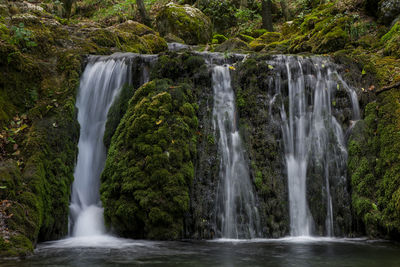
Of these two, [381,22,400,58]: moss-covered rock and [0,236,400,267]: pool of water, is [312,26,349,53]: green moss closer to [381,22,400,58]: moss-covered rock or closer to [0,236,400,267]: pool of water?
[381,22,400,58]: moss-covered rock

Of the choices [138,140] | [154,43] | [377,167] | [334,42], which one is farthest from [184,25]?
[377,167]

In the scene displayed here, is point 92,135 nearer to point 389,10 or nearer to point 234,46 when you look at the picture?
point 234,46

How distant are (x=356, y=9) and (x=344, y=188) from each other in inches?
309

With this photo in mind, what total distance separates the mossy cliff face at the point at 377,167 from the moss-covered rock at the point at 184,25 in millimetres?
10141

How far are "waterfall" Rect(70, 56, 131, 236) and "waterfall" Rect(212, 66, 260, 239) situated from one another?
238 centimetres

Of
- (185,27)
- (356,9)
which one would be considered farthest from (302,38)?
(185,27)

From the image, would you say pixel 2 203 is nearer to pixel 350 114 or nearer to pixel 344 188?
pixel 344 188

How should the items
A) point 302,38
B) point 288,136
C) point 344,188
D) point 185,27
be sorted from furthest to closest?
1. point 185,27
2. point 302,38
3. point 288,136
4. point 344,188


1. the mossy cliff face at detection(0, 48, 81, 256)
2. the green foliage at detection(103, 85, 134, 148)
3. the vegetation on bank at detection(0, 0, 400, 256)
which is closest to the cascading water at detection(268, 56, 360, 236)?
the vegetation on bank at detection(0, 0, 400, 256)

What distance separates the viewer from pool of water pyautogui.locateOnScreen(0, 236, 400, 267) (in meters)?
4.39

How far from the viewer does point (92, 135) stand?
7.75 metres

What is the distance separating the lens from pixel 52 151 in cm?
664

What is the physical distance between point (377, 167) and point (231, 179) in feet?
9.72

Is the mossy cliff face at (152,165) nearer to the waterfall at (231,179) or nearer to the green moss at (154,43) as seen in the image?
the waterfall at (231,179)
